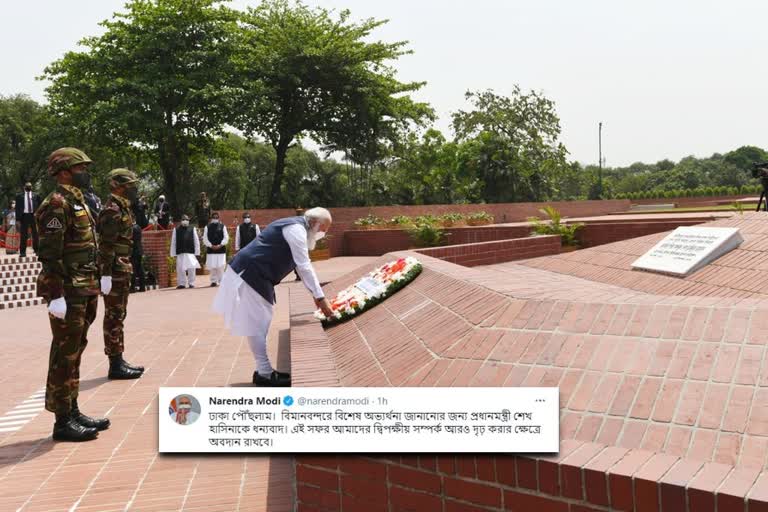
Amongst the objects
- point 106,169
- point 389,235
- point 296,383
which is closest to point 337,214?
point 389,235

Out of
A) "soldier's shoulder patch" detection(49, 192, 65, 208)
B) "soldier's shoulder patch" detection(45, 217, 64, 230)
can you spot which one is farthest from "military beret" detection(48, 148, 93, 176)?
"soldier's shoulder patch" detection(45, 217, 64, 230)

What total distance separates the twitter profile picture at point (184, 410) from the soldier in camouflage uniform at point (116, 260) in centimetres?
336

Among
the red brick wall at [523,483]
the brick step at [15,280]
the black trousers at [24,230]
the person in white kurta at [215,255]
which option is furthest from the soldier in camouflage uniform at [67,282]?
the black trousers at [24,230]

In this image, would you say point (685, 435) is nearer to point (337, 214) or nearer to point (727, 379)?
point (727, 379)

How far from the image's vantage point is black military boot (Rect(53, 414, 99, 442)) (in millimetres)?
4523

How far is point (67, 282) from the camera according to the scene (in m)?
4.62

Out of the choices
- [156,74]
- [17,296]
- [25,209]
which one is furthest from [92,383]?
[156,74]

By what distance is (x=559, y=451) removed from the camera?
2430mm

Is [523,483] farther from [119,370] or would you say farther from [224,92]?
[224,92]

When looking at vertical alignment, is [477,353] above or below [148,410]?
above

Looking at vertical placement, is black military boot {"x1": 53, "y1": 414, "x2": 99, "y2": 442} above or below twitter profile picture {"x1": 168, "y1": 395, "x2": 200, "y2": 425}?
below

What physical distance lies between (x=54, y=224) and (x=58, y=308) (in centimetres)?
54

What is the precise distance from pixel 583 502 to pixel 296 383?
1.60m

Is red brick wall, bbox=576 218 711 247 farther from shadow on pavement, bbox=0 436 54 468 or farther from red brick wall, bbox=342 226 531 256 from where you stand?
shadow on pavement, bbox=0 436 54 468
